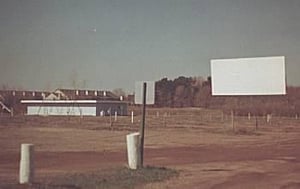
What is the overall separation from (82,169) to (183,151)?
272 inches

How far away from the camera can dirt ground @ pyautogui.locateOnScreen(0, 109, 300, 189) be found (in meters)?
13.6

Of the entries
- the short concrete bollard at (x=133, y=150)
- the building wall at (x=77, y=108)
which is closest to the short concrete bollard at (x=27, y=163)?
the short concrete bollard at (x=133, y=150)

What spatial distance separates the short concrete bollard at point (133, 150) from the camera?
13234mm

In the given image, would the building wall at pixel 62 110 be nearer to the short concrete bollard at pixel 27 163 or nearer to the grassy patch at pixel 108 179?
the grassy patch at pixel 108 179

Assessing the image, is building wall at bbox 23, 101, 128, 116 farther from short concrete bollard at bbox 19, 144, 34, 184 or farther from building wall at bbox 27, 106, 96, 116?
short concrete bollard at bbox 19, 144, 34, 184

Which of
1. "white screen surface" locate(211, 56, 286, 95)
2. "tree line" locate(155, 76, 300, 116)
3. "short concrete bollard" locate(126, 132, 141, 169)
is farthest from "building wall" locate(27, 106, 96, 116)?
"short concrete bollard" locate(126, 132, 141, 169)

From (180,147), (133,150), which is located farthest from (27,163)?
(180,147)

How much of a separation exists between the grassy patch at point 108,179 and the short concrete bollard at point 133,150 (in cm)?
21

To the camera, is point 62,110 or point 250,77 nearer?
point 250,77


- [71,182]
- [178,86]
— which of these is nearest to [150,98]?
[71,182]

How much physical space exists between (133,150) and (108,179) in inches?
53.6

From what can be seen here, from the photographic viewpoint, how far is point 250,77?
24.5m

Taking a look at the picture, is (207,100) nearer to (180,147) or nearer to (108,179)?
(180,147)

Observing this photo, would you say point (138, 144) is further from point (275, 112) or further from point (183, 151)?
Result: point (275, 112)
